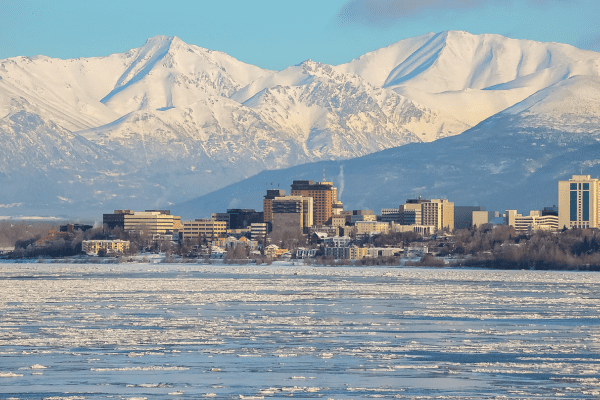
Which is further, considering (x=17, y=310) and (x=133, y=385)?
(x=17, y=310)

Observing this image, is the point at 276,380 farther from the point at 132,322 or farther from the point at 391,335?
the point at 132,322

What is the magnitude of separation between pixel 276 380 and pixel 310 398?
3921 mm

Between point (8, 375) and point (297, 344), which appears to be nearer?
point (8, 375)

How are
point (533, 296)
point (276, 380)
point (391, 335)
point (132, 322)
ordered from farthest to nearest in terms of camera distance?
point (533, 296) → point (132, 322) → point (391, 335) → point (276, 380)

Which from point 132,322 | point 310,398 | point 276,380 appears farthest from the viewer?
point 132,322

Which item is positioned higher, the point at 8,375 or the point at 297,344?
the point at 297,344

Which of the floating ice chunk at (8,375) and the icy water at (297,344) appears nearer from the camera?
the icy water at (297,344)

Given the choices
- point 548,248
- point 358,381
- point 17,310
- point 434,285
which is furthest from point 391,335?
point 548,248

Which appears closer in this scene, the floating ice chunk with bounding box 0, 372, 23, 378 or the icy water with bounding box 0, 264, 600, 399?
the icy water with bounding box 0, 264, 600, 399

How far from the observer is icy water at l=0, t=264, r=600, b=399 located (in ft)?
Answer: 160

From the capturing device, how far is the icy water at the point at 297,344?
48656 mm

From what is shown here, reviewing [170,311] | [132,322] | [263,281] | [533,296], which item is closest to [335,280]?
[263,281]

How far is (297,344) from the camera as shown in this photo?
60.4 metres

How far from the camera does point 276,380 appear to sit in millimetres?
50094
